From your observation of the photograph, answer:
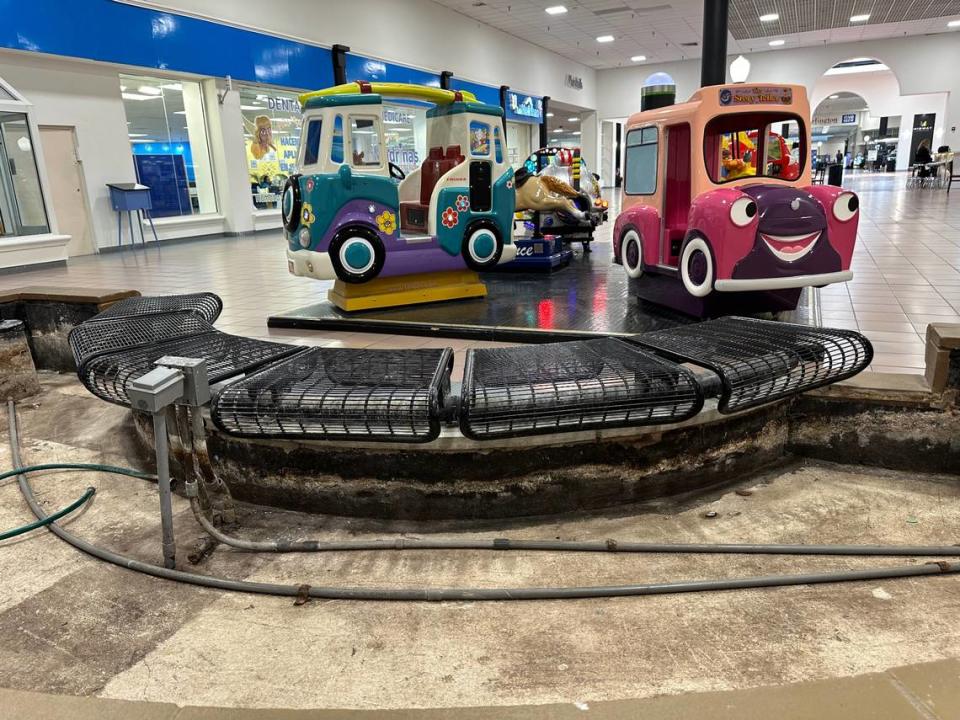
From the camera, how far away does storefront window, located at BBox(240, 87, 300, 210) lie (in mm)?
13684

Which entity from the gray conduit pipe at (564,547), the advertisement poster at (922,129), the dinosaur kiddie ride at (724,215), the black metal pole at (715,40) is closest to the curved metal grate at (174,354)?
the gray conduit pipe at (564,547)

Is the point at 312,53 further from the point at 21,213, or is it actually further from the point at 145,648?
the point at 145,648

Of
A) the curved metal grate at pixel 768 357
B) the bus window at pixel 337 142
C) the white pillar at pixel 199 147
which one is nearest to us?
the curved metal grate at pixel 768 357

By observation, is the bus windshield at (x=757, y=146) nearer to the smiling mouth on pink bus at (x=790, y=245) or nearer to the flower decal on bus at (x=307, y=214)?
the smiling mouth on pink bus at (x=790, y=245)

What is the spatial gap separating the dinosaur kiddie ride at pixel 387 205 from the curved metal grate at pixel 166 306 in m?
1.10

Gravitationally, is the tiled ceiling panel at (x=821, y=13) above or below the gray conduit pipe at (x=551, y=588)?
above

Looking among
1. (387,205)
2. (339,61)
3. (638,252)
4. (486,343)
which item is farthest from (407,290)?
(339,61)

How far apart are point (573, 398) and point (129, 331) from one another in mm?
2301

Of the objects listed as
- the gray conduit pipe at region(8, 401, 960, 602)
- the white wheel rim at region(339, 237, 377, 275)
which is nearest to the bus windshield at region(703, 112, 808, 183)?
the white wheel rim at region(339, 237, 377, 275)

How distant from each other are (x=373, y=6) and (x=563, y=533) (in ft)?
50.5

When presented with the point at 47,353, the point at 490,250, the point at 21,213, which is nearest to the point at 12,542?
the point at 47,353

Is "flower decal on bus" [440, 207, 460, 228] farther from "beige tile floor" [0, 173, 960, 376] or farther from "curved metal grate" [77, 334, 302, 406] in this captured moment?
"curved metal grate" [77, 334, 302, 406]

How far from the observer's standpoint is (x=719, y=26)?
7.00m

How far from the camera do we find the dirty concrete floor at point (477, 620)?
67.2 inches
